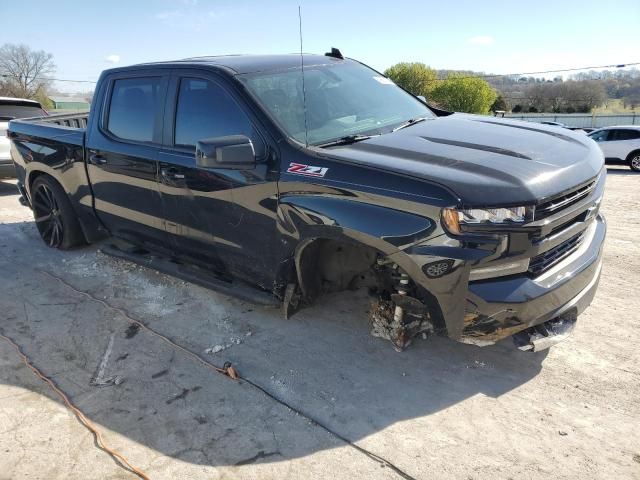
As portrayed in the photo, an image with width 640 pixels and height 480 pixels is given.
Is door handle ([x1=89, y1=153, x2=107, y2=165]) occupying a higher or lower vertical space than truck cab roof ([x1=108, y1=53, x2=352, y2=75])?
lower

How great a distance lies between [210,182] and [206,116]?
488 mm

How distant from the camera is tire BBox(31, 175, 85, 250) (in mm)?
5285

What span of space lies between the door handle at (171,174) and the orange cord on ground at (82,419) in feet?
5.24

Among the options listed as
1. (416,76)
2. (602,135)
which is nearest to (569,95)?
(416,76)

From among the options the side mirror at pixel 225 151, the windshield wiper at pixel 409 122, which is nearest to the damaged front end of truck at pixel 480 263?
the side mirror at pixel 225 151

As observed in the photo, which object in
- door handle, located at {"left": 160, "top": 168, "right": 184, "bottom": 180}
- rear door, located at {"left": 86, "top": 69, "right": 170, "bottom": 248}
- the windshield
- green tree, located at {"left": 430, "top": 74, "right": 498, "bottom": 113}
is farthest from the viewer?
green tree, located at {"left": 430, "top": 74, "right": 498, "bottom": 113}

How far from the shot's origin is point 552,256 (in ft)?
8.95

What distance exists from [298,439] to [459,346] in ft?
4.47

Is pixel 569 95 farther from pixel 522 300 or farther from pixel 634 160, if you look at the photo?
pixel 522 300

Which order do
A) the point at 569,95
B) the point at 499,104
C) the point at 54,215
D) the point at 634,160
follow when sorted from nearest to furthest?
the point at 54,215 → the point at 634,160 → the point at 499,104 → the point at 569,95

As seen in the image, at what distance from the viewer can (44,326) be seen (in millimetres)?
3902

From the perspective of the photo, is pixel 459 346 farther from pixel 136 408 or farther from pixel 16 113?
pixel 16 113

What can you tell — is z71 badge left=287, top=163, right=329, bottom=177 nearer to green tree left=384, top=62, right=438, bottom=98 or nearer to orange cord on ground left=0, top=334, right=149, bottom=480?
orange cord on ground left=0, top=334, right=149, bottom=480

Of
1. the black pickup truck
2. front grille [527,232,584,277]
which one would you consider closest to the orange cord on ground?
the black pickup truck
